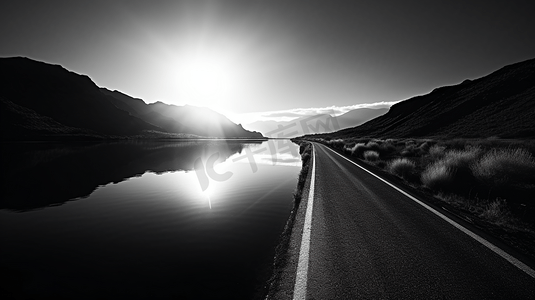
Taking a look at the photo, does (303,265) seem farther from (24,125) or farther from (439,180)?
(24,125)

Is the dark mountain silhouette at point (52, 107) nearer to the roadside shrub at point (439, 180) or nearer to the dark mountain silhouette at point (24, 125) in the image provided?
the dark mountain silhouette at point (24, 125)

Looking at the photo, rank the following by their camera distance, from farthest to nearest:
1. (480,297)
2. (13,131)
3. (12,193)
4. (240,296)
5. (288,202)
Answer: (13,131)
(12,193)
(288,202)
(240,296)
(480,297)

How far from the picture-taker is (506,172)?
9.09 m

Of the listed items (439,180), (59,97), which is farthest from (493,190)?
(59,97)

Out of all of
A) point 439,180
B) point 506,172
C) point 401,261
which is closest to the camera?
point 401,261

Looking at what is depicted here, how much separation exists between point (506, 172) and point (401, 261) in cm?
1007

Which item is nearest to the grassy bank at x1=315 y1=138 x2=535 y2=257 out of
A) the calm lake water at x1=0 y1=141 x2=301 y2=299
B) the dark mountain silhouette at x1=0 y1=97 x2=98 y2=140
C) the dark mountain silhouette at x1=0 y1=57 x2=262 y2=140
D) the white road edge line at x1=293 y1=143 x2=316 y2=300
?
the white road edge line at x1=293 y1=143 x2=316 y2=300

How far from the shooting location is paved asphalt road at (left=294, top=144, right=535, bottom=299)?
2.66 meters

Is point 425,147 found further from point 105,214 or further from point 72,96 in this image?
point 72,96

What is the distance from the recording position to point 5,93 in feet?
331

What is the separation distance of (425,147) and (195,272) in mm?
29001

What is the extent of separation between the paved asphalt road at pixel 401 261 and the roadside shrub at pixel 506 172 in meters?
5.85

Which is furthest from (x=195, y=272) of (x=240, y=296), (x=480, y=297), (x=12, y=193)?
(x=12, y=193)

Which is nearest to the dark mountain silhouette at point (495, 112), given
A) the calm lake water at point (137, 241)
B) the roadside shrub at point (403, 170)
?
the roadside shrub at point (403, 170)
